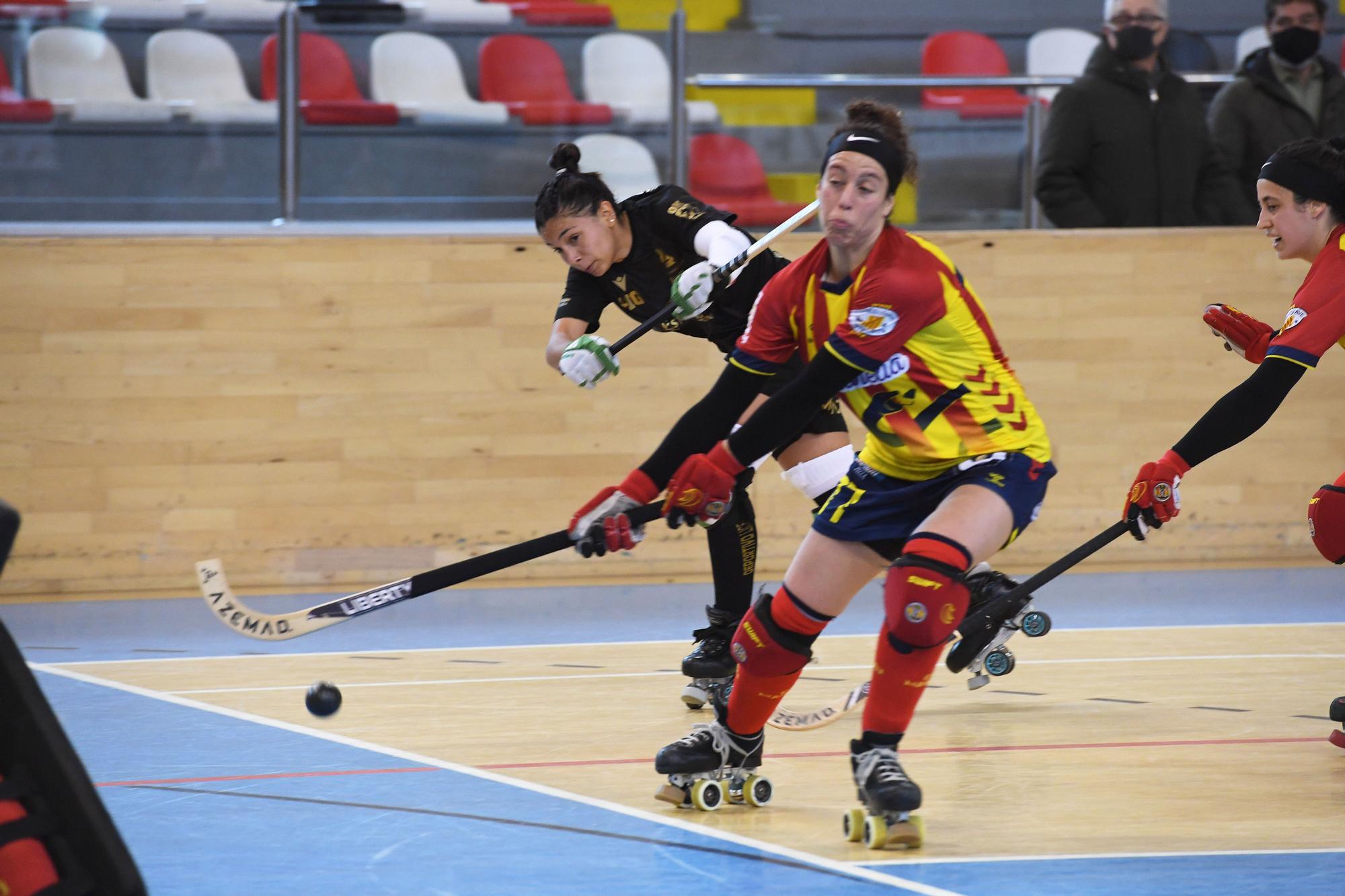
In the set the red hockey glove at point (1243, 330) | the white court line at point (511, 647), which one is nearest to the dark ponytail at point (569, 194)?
the red hockey glove at point (1243, 330)

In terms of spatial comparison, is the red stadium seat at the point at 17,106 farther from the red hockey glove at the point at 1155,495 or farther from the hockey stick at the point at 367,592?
the red hockey glove at the point at 1155,495

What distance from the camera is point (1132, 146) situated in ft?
23.2

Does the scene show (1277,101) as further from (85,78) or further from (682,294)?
(85,78)

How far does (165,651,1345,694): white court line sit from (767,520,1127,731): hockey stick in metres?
0.69

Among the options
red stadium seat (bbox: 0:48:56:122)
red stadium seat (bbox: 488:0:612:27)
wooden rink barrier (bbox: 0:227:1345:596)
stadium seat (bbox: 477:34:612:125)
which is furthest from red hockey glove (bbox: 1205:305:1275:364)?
red stadium seat (bbox: 0:48:56:122)

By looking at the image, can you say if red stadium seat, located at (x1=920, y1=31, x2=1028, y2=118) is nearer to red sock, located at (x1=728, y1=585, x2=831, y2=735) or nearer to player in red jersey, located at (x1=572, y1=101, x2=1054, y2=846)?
player in red jersey, located at (x1=572, y1=101, x2=1054, y2=846)

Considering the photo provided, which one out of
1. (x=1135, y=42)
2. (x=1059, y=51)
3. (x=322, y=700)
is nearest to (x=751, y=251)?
(x=322, y=700)

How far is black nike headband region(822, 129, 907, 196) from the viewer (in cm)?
335

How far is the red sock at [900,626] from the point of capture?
3.24m

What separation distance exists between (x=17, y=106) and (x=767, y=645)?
179 inches

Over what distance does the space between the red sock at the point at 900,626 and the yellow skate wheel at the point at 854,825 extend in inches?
7.2

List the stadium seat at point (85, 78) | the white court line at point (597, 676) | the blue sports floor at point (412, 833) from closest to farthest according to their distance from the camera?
the blue sports floor at point (412, 833) < the white court line at point (597, 676) < the stadium seat at point (85, 78)

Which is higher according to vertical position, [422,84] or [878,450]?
[422,84]

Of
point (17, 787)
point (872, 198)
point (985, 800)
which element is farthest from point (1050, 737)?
point (17, 787)
